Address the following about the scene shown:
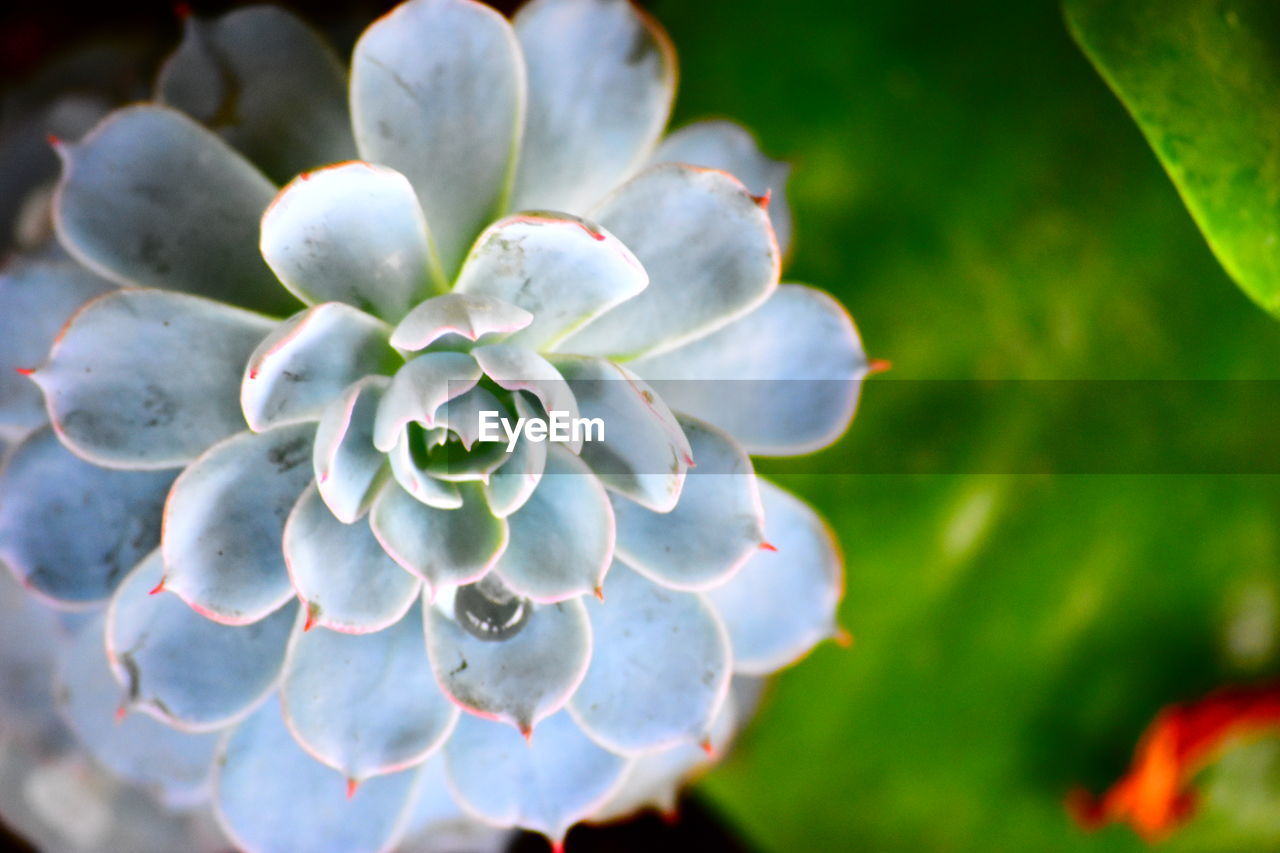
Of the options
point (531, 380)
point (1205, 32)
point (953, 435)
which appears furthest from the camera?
point (953, 435)

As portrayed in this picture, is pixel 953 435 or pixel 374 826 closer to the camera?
pixel 374 826

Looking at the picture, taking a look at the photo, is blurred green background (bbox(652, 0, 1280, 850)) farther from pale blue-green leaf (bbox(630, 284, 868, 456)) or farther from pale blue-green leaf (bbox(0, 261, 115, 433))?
pale blue-green leaf (bbox(0, 261, 115, 433))

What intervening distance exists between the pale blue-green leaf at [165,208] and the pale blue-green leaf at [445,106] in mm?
59

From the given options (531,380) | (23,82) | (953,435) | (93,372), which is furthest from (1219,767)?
(23,82)

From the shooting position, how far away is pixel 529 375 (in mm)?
350

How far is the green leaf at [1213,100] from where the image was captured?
0.45m

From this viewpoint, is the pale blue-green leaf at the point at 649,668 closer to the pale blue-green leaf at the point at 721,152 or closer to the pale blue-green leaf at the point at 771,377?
the pale blue-green leaf at the point at 771,377

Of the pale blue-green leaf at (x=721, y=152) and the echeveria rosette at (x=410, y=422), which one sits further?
the pale blue-green leaf at (x=721, y=152)

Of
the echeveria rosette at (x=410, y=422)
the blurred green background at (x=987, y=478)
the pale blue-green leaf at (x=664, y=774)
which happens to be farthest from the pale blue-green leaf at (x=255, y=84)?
the pale blue-green leaf at (x=664, y=774)

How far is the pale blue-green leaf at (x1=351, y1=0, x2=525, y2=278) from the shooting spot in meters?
0.39

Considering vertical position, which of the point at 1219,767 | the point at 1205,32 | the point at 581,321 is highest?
the point at 1205,32

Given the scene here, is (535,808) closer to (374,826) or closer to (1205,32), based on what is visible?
(374,826)

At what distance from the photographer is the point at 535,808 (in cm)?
43

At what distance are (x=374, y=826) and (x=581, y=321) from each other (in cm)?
24
